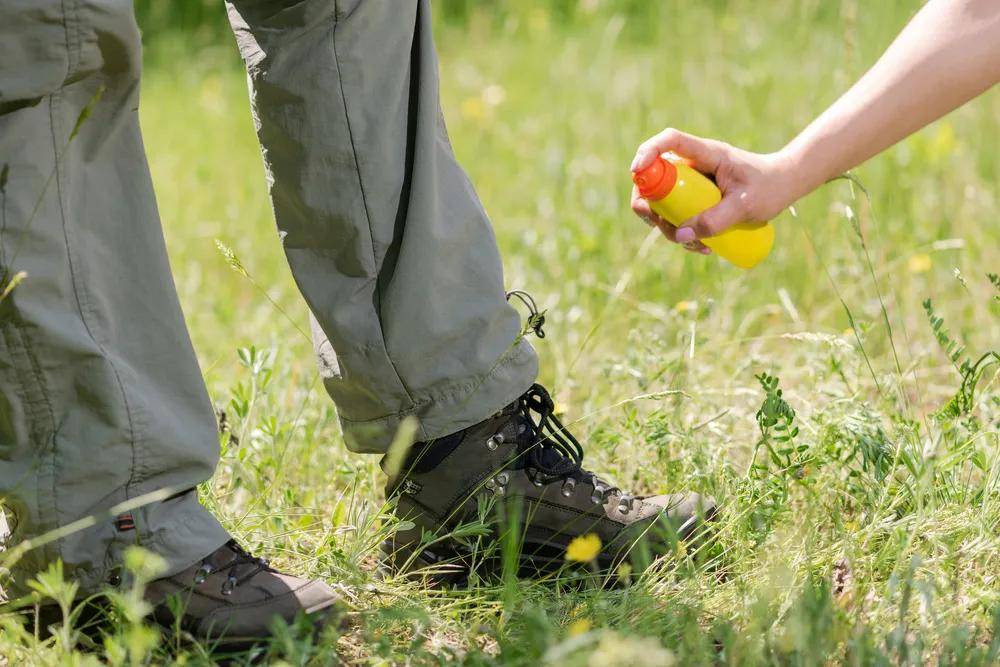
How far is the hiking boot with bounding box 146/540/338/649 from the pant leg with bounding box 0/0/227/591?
3cm

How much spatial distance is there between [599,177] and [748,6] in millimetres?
1995

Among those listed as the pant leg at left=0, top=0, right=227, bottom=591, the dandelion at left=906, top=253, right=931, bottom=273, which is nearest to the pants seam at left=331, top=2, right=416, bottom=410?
the pant leg at left=0, top=0, right=227, bottom=591

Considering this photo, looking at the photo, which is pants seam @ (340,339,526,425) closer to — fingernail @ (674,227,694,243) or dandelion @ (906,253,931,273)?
fingernail @ (674,227,694,243)

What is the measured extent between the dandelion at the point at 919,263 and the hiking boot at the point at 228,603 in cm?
160

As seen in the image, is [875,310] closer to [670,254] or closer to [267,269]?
[670,254]

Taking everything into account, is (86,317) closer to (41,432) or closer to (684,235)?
(41,432)

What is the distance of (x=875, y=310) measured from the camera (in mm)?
2330

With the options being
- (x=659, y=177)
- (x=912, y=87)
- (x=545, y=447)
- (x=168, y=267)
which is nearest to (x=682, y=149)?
(x=659, y=177)

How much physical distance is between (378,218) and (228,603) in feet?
1.50

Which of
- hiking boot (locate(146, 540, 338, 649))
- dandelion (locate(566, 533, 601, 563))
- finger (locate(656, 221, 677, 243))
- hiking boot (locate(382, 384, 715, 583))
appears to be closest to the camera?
hiking boot (locate(146, 540, 338, 649))

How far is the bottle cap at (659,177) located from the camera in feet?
5.01

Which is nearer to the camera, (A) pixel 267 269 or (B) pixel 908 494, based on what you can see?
(B) pixel 908 494

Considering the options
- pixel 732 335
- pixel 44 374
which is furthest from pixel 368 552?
pixel 732 335

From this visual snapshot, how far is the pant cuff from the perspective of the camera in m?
1.42
